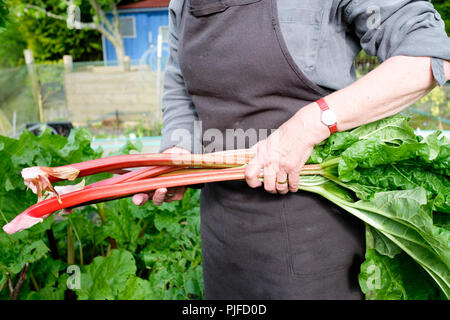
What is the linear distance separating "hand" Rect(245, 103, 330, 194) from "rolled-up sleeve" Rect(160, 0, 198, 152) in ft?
1.64

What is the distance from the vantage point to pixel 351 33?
1.46m

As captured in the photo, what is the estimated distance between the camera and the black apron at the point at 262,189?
4.67 ft

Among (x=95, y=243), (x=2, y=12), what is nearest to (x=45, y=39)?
(x=95, y=243)

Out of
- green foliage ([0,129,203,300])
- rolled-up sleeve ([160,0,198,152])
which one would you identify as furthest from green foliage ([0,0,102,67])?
rolled-up sleeve ([160,0,198,152])

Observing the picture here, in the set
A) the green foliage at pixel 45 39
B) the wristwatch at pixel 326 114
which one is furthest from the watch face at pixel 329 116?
the green foliage at pixel 45 39

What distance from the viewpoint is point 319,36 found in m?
1.38

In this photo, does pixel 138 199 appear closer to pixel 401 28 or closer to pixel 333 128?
pixel 333 128

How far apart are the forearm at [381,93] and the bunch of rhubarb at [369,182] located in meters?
0.09

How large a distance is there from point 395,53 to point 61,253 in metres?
2.73

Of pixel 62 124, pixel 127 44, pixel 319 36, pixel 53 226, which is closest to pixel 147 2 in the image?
pixel 127 44

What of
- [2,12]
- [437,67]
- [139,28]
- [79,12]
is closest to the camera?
[437,67]

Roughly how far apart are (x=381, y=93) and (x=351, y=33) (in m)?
0.32

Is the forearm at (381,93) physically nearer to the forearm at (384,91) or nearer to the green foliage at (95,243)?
the forearm at (384,91)
